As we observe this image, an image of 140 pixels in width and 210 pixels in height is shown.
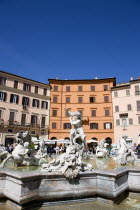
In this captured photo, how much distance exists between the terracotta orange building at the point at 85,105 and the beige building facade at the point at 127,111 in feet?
4.23

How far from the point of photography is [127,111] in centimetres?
3216

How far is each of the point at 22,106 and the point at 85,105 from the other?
13.9 meters

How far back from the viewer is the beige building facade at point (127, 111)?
30.6 meters

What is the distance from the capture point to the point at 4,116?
28844mm

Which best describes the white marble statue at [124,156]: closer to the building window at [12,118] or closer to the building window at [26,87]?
the building window at [12,118]

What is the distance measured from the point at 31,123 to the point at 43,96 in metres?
6.81

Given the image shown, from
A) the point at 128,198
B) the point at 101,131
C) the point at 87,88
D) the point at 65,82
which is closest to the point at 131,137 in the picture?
the point at 101,131

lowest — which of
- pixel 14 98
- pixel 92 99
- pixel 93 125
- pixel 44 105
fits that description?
pixel 93 125

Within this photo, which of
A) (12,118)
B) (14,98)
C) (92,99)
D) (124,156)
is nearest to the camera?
(124,156)

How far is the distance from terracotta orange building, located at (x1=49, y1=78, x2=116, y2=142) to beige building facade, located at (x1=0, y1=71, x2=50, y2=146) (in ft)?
6.88

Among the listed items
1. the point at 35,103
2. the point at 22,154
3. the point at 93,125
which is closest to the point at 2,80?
A: the point at 35,103

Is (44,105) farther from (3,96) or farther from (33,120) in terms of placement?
(3,96)

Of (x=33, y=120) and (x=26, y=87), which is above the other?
(x=26, y=87)

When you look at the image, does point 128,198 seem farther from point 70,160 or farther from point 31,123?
point 31,123
